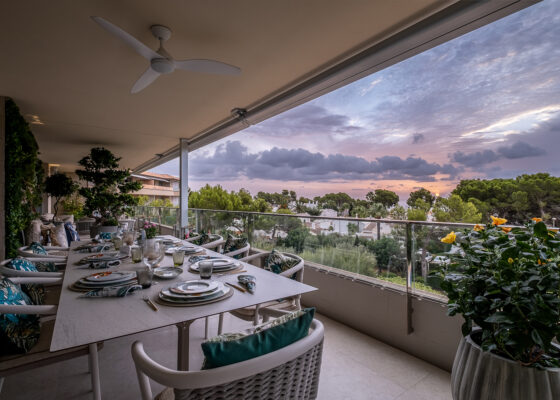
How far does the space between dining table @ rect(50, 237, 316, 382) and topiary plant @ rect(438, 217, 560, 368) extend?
2.73 feet

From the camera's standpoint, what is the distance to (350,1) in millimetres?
2127

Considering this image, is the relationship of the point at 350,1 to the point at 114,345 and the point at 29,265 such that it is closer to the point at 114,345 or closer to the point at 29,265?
A: the point at 29,265

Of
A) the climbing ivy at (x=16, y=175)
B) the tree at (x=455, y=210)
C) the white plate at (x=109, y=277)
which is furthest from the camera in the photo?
the tree at (x=455, y=210)

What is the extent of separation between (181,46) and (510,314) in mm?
3151

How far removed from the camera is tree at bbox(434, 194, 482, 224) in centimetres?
1555

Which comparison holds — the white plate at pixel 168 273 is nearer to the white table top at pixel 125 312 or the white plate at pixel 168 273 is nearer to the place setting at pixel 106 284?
the white table top at pixel 125 312

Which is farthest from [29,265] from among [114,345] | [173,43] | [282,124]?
[282,124]

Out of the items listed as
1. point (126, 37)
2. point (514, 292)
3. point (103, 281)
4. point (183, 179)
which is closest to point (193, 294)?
point (103, 281)

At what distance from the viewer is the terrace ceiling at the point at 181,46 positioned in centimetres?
226

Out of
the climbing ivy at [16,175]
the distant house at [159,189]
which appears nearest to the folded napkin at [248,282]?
the climbing ivy at [16,175]

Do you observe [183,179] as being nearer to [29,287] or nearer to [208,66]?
[208,66]

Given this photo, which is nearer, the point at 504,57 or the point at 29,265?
the point at 29,265

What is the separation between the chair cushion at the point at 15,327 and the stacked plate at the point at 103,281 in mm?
260

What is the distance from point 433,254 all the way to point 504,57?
65.2 ft
